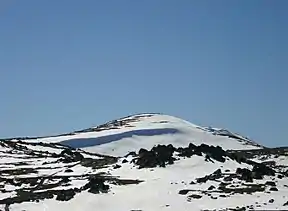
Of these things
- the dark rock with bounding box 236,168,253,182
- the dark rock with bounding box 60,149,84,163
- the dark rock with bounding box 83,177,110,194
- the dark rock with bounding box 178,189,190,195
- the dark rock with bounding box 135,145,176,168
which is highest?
the dark rock with bounding box 60,149,84,163

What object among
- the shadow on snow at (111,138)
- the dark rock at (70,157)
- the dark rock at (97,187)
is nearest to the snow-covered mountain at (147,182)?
the dark rock at (97,187)

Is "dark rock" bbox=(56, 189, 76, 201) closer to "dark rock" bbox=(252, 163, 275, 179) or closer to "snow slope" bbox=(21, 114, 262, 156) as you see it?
"dark rock" bbox=(252, 163, 275, 179)

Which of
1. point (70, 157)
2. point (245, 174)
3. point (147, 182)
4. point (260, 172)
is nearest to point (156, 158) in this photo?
point (147, 182)

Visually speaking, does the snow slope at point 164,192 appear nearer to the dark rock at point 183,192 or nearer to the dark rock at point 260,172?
the dark rock at point 183,192

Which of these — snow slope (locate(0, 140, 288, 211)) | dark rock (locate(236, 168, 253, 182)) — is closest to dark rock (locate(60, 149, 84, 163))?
snow slope (locate(0, 140, 288, 211))

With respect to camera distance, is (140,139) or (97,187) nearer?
(97,187)

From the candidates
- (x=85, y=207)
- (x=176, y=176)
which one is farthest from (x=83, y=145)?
(x=85, y=207)

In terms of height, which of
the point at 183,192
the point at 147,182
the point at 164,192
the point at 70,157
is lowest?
the point at 183,192

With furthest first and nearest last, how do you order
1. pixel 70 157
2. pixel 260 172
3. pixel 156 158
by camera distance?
pixel 70 157
pixel 156 158
pixel 260 172

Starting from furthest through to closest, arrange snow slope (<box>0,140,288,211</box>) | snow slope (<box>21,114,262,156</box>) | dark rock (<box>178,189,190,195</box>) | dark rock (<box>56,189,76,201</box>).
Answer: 1. snow slope (<box>21,114,262,156</box>)
2. dark rock (<box>178,189,190,195</box>)
3. dark rock (<box>56,189,76,201</box>)
4. snow slope (<box>0,140,288,211</box>)

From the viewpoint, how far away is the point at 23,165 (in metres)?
106

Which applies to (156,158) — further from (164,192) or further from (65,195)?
(65,195)

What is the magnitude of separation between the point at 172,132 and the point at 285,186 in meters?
116

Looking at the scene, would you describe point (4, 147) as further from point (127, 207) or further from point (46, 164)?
point (127, 207)
